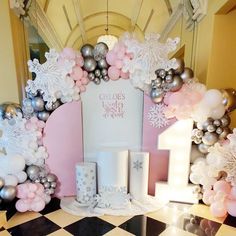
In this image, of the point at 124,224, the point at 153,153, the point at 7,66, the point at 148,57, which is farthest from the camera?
the point at 7,66

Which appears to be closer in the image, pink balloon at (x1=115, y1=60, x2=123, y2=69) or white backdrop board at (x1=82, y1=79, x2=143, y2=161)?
pink balloon at (x1=115, y1=60, x2=123, y2=69)

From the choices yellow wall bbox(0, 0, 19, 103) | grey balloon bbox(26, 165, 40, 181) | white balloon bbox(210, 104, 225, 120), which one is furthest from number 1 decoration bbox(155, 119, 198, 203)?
yellow wall bbox(0, 0, 19, 103)

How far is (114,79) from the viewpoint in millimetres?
1685

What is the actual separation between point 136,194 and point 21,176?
0.95 m

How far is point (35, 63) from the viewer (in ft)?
5.10

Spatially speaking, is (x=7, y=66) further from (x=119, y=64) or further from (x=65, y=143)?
(x=119, y=64)

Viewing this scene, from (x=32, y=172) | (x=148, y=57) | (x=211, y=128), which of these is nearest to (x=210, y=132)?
(x=211, y=128)

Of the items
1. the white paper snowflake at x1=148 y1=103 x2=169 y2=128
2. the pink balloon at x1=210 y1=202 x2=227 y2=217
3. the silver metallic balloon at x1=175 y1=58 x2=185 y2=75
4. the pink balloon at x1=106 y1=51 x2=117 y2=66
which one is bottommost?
the pink balloon at x1=210 y1=202 x2=227 y2=217

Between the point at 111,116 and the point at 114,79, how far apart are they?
316mm

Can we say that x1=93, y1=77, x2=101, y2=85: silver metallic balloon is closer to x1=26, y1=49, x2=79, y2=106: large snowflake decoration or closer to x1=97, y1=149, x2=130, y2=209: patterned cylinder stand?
x1=26, y1=49, x2=79, y2=106: large snowflake decoration

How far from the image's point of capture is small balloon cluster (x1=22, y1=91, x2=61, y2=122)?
1625 mm

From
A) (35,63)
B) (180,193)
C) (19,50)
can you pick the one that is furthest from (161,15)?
(180,193)

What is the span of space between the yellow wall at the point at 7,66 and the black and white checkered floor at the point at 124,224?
121 centimetres

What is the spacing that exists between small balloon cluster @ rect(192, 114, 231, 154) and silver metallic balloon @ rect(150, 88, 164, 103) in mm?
373
